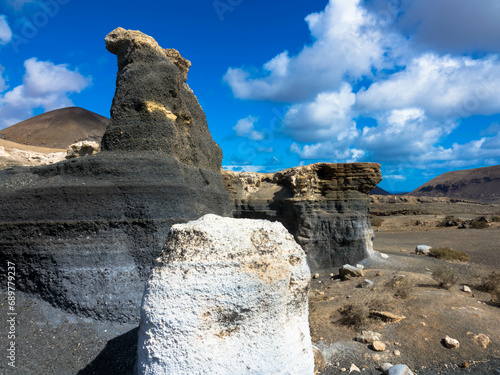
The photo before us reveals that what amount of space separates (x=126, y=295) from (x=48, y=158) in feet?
44.9

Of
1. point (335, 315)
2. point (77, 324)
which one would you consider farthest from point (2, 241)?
point (335, 315)

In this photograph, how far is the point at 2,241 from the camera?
405 cm

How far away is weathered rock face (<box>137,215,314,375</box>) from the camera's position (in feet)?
7.42

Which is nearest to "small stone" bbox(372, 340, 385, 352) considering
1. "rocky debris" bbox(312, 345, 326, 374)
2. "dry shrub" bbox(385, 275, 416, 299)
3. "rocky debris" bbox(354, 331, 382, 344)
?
"rocky debris" bbox(354, 331, 382, 344)

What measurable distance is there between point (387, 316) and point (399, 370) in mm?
1518

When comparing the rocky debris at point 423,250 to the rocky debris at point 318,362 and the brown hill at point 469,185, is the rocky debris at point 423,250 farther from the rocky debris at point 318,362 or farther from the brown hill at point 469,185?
the brown hill at point 469,185

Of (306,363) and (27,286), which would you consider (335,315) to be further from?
(27,286)

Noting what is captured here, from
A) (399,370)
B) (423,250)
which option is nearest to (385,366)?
(399,370)

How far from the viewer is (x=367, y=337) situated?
4.61 m

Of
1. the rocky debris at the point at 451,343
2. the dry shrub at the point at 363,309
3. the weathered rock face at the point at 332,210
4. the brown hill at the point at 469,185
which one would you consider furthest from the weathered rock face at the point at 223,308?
the brown hill at the point at 469,185

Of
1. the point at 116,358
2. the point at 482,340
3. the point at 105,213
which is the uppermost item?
the point at 105,213

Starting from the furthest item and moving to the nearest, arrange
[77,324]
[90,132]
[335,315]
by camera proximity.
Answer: [90,132]
[335,315]
[77,324]

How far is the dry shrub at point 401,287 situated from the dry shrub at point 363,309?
21.6 inches

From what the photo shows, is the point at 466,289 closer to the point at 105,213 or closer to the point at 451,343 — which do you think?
the point at 451,343
